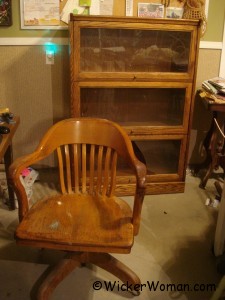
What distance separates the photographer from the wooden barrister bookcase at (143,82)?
2072 mm

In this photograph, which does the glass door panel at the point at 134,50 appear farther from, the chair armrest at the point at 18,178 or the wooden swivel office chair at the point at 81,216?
the chair armrest at the point at 18,178

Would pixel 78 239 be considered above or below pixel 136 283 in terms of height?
above

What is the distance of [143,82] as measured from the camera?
2.17 m

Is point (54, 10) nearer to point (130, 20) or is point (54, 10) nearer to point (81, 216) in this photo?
point (130, 20)

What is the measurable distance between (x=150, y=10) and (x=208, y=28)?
51 cm

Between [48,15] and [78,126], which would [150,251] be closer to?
[78,126]

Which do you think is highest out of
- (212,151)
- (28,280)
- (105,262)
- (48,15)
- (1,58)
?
(48,15)

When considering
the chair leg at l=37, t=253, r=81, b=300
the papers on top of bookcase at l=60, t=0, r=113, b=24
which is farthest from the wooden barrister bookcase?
the chair leg at l=37, t=253, r=81, b=300

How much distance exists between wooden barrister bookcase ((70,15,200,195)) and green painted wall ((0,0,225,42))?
430 millimetres

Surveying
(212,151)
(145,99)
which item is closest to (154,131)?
(145,99)

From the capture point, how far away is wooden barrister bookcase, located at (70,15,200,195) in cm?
207

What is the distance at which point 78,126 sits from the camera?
161cm

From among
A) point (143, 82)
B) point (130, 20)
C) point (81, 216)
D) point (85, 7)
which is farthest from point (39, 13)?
point (81, 216)

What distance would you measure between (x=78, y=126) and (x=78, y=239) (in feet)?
1.98
